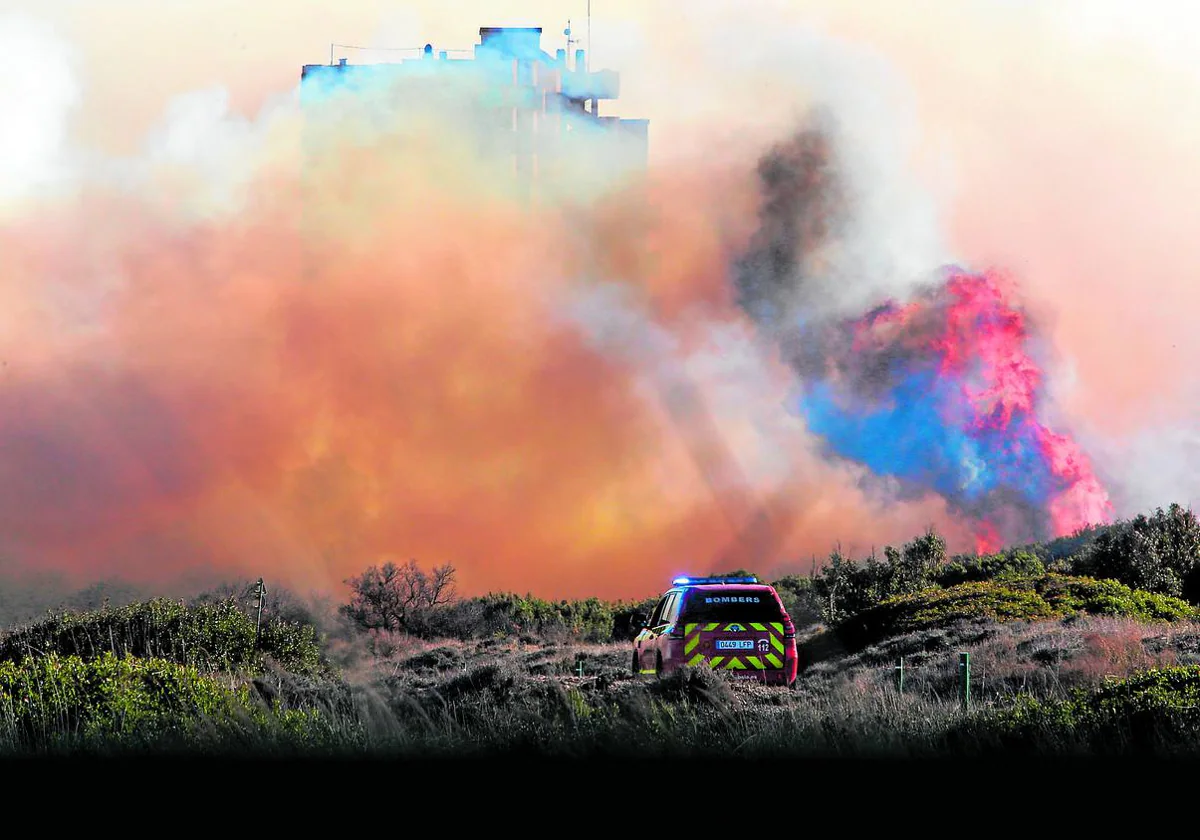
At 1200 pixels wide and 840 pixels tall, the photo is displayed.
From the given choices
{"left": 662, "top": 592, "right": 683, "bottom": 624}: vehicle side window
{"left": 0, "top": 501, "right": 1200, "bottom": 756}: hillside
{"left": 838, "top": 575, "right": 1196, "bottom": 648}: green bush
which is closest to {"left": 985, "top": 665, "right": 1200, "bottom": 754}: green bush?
{"left": 0, "top": 501, "right": 1200, "bottom": 756}: hillside

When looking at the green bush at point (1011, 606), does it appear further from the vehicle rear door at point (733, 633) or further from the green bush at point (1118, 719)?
the green bush at point (1118, 719)

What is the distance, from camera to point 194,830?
8000 millimetres

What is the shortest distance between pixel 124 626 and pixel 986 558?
1924 inches

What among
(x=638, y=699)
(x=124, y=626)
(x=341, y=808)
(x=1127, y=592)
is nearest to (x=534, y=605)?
(x=1127, y=592)

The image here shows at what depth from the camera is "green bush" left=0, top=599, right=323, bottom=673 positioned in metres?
26.0

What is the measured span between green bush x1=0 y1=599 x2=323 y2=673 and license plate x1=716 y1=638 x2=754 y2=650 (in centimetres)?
1020

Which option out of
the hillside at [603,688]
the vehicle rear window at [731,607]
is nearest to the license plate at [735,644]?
the vehicle rear window at [731,607]

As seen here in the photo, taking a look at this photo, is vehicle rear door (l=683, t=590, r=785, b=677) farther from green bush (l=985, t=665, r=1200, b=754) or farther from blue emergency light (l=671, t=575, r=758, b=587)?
green bush (l=985, t=665, r=1200, b=754)

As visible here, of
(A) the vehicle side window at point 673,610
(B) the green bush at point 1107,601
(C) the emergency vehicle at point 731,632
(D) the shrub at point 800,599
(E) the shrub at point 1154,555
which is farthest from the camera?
(D) the shrub at point 800,599

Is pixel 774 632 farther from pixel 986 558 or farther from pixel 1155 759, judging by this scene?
pixel 986 558

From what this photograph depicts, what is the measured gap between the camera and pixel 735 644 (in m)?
20.1

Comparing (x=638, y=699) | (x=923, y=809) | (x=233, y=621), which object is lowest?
(x=923, y=809)

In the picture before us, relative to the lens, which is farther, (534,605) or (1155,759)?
(534,605)

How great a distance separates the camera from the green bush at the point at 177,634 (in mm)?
26000
